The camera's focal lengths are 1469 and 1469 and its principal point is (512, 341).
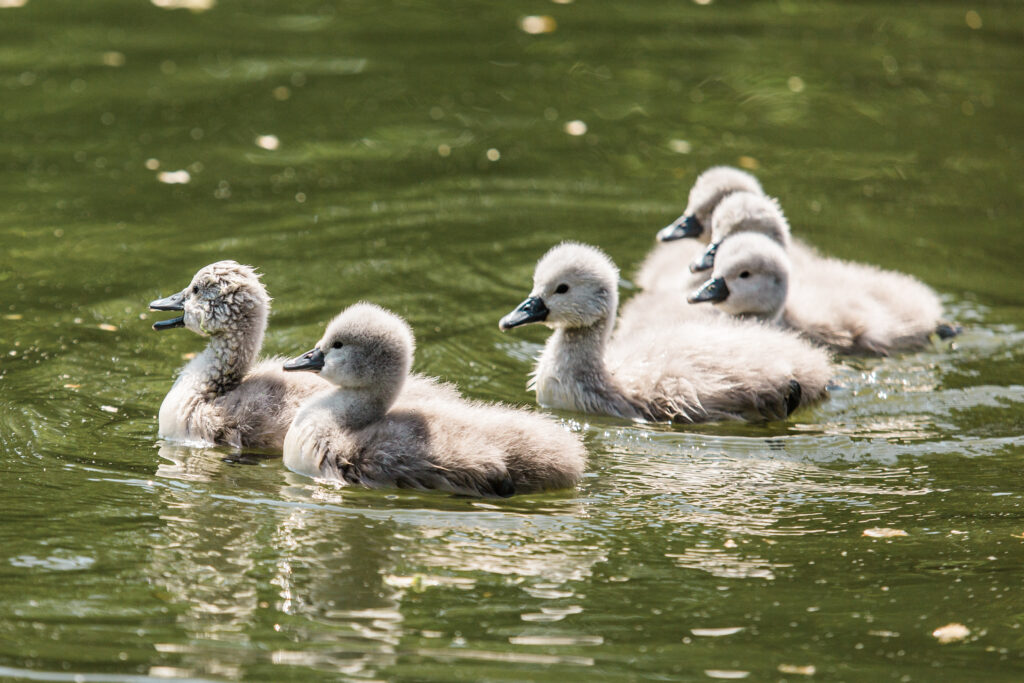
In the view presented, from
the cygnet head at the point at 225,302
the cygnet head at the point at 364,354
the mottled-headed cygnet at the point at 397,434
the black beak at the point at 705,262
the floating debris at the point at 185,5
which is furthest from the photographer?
the floating debris at the point at 185,5

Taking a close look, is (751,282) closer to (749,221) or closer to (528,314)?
(749,221)

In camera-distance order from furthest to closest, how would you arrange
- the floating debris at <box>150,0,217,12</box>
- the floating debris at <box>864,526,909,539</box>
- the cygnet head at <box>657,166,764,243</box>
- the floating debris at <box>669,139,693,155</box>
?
the floating debris at <box>150,0,217,12</box>, the floating debris at <box>669,139,693,155</box>, the cygnet head at <box>657,166,764,243</box>, the floating debris at <box>864,526,909,539</box>

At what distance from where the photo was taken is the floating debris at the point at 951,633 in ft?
18.6

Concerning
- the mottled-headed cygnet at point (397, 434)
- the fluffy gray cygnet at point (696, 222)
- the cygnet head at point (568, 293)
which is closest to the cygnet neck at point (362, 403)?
the mottled-headed cygnet at point (397, 434)

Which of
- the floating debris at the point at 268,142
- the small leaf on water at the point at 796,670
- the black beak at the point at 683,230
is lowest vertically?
the small leaf on water at the point at 796,670

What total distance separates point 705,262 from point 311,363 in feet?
10.6

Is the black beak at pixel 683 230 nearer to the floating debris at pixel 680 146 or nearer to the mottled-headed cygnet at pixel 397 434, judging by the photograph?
the floating debris at pixel 680 146

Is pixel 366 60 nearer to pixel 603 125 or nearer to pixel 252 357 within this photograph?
pixel 603 125

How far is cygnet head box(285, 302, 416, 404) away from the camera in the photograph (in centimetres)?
692

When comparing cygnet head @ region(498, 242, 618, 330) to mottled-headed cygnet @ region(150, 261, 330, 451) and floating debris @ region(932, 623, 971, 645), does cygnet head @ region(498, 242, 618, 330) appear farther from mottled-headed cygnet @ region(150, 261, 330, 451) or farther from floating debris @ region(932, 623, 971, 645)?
floating debris @ region(932, 623, 971, 645)

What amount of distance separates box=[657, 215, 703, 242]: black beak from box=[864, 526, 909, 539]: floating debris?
376 cm

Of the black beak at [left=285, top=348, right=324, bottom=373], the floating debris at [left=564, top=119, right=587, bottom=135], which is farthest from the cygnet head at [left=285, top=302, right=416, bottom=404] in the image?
the floating debris at [left=564, top=119, right=587, bottom=135]

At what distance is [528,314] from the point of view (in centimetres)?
813

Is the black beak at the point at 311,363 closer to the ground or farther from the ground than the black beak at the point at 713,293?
closer to the ground
